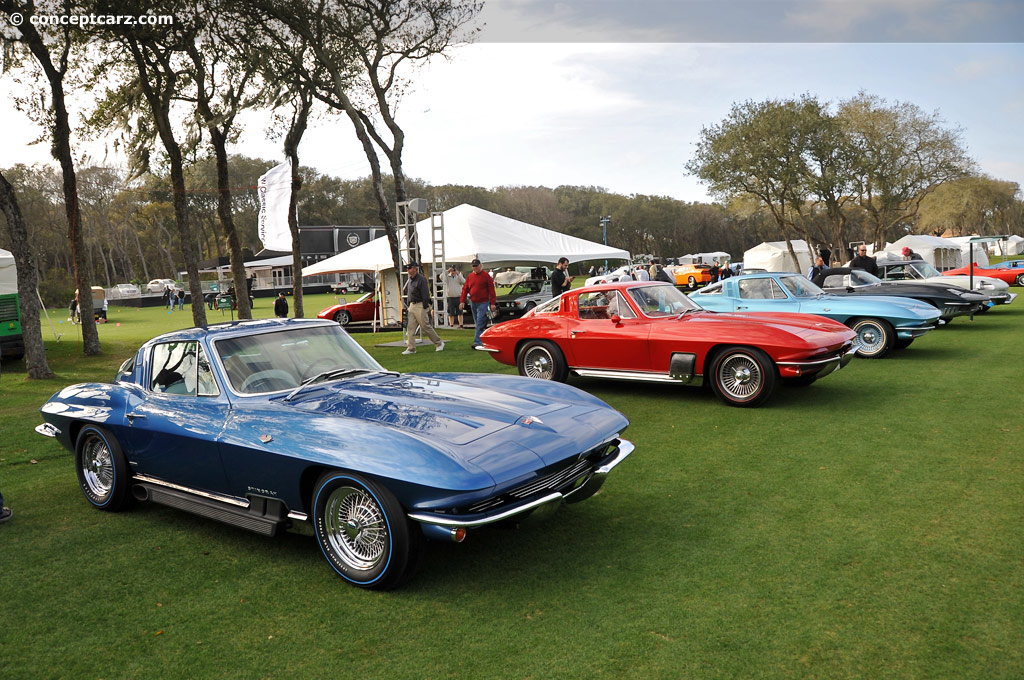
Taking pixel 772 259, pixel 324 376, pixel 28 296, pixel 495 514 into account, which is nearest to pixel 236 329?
pixel 324 376

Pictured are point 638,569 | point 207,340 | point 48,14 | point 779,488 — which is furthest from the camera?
point 48,14

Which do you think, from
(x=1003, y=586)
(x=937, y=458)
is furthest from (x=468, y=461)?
(x=937, y=458)

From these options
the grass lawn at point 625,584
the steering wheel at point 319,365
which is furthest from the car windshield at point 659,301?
the steering wheel at point 319,365

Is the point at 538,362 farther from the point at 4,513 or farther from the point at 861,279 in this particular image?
the point at 861,279

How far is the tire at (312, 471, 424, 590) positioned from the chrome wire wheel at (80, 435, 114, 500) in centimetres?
240

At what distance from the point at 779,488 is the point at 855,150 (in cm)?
3909

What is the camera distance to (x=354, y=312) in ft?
76.1

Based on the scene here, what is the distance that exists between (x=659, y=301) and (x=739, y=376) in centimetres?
152

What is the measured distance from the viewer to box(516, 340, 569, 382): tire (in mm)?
9773

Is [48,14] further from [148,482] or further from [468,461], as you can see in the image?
[468,461]

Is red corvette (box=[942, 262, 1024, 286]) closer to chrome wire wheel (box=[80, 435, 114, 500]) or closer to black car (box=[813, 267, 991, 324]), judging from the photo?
black car (box=[813, 267, 991, 324])

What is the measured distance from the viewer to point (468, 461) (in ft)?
12.0

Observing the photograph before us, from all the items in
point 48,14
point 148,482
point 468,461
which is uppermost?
point 48,14

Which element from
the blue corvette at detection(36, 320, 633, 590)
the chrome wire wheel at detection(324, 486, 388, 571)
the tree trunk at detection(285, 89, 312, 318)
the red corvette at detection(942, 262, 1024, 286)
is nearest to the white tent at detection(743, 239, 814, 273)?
the red corvette at detection(942, 262, 1024, 286)
